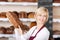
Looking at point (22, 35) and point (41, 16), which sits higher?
point (41, 16)

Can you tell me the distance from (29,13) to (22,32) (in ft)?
4.17

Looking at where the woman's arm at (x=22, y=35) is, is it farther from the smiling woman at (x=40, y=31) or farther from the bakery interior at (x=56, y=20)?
the bakery interior at (x=56, y=20)

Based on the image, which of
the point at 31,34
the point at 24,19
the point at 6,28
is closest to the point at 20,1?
the point at 24,19

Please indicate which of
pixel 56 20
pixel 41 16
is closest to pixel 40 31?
pixel 41 16

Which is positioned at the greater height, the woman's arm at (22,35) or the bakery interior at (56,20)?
the woman's arm at (22,35)

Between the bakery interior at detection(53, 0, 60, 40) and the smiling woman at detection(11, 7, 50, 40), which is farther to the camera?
the bakery interior at detection(53, 0, 60, 40)

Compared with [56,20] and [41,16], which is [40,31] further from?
[56,20]

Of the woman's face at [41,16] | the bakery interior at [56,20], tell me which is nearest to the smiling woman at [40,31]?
the woman's face at [41,16]

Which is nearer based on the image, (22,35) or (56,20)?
(22,35)

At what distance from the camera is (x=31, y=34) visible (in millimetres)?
1509

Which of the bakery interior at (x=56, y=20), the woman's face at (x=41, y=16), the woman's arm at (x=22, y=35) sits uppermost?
the woman's face at (x=41, y=16)

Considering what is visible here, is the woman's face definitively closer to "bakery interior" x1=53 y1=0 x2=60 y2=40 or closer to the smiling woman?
the smiling woman

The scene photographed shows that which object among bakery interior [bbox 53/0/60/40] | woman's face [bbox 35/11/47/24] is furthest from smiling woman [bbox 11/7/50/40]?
bakery interior [bbox 53/0/60/40]

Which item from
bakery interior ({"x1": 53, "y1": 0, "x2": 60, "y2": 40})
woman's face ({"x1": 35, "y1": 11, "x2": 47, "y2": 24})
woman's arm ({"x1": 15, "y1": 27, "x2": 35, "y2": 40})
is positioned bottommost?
bakery interior ({"x1": 53, "y1": 0, "x2": 60, "y2": 40})
